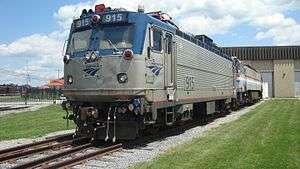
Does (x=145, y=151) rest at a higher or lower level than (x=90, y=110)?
lower

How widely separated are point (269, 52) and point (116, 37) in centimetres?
5949

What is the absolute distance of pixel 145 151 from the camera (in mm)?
12586

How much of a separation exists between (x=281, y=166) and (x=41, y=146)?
6.62 m

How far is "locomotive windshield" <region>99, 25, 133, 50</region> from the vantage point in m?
13.1

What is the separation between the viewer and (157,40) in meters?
14.1

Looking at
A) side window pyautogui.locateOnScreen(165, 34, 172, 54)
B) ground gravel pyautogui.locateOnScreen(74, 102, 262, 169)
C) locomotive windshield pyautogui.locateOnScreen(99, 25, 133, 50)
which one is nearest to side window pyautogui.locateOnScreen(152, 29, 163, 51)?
side window pyautogui.locateOnScreen(165, 34, 172, 54)

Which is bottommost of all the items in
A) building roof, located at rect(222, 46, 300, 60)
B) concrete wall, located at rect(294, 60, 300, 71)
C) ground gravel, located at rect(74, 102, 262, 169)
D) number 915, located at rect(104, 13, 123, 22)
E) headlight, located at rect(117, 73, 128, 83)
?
ground gravel, located at rect(74, 102, 262, 169)

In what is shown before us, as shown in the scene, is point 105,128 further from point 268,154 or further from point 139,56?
point 268,154

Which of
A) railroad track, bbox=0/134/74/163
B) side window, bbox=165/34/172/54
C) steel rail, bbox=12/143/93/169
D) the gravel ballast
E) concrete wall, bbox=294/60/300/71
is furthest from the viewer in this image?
concrete wall, bbox=294/60/300/71

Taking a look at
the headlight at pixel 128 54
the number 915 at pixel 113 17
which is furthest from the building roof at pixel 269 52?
the headlight at pixel 128 54

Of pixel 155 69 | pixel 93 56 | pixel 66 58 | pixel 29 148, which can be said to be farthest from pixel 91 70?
pixel 29 148

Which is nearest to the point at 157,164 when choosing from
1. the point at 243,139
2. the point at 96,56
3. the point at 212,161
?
the point at 212,161

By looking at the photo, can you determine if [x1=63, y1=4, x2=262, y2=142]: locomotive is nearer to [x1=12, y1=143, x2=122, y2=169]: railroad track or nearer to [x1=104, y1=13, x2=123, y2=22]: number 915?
[x1=104, y1=13, x2=123, y2=22]: number 915

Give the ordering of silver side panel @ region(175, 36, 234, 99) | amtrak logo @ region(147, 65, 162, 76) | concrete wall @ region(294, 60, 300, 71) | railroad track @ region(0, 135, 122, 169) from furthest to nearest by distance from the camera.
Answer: concrete wall @ region(294, 60, 300, 71) → silver side panel @ region(175, 36, 234, 99) → amtrak logo @ region(147, 65, 162, 76) → railroad track @ region(0, 135, 122, 169)
